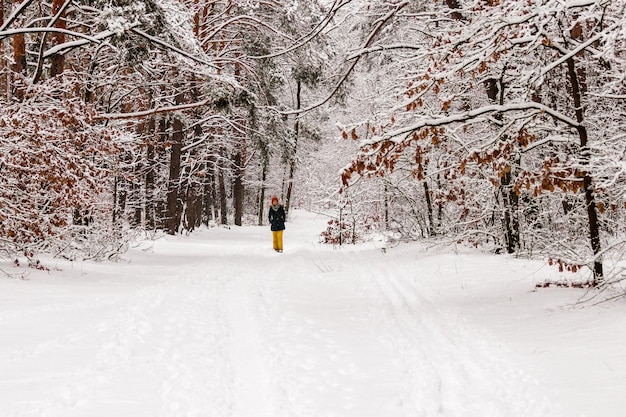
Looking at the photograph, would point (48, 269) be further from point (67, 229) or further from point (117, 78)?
point (117, 78)

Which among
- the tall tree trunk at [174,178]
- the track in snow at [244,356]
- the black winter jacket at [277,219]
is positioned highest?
the tall tree trunk at [174,178]

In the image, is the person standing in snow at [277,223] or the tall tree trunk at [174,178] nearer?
the person standing in snow at [277,223]

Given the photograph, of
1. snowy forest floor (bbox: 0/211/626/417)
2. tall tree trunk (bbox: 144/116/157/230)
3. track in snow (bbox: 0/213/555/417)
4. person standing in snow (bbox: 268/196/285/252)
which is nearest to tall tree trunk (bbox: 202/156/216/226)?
tall tree trunk (bbox: 144/116/157/230)

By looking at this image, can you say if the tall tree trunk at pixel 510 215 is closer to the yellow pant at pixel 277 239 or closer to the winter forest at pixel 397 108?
the winter forest at pixel 397 108

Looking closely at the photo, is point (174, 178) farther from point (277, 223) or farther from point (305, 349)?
point (305, 349)

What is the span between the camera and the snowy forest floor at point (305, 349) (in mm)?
3906

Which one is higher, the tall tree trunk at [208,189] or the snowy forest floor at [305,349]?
the tall tree trunk at [208,189]

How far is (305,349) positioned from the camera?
17.8 ft

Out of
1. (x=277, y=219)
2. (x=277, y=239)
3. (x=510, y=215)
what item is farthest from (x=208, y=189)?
(x=510, y=215)

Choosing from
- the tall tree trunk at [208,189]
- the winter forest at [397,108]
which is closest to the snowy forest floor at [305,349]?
the winter forest at [397,108]

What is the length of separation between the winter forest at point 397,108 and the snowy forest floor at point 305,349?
120 centimetres

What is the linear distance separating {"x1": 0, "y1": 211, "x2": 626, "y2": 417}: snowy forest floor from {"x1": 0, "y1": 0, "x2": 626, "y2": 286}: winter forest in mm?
1203

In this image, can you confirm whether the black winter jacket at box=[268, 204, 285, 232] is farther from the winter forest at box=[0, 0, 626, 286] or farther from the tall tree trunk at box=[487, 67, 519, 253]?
the tall tree trunk at box=[487, 67, 519, 253]

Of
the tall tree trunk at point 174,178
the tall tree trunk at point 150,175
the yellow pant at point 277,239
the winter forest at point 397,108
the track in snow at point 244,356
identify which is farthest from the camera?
the tall tree trunk at point 150,175
